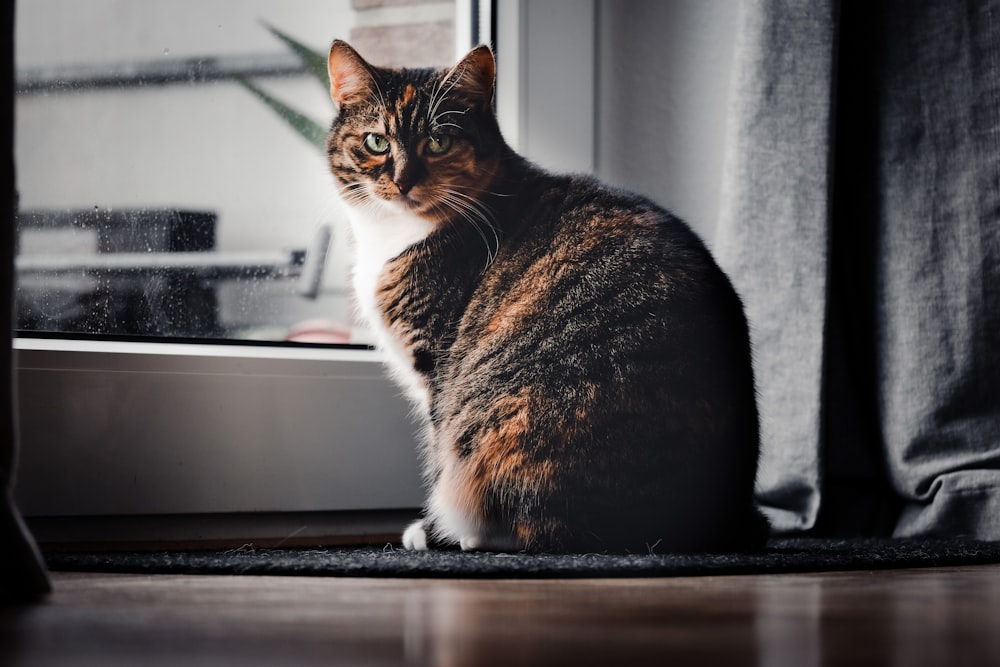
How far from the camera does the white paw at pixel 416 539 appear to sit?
3.55 ft

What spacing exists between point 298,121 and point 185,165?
191 millimetres

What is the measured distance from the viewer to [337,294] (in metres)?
1.44

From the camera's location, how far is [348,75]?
1.15 m

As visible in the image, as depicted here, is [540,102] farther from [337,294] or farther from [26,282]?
[26,282]

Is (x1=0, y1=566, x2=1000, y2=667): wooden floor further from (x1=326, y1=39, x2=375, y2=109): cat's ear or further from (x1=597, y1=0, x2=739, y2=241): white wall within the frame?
(x1=597, y1=0, x2=739, y2=241): white wall

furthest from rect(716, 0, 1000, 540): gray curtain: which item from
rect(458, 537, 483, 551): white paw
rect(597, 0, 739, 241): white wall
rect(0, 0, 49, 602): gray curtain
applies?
rect(0, 0, 49, 602): gray curtain

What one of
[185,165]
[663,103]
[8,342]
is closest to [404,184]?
[185,165]

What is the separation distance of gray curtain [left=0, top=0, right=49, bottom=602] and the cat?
1.44 feet

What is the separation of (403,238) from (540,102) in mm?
485

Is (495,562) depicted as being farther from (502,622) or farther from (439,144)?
(439,144)

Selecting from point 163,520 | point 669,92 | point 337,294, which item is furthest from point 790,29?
point 163,520

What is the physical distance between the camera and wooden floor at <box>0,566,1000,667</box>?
0.47m

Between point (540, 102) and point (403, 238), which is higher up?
point (540, 102)

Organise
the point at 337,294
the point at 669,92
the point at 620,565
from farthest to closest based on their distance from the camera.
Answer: the point at 669,92, the point at 337,294, the point at 620,565
